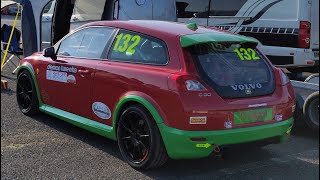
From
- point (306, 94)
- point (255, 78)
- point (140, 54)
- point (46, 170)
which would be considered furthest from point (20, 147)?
point (306, 94)

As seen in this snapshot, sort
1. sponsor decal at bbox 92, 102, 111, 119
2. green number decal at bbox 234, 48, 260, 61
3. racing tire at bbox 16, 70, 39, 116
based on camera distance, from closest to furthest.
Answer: green number decal at bbox 234, 48, 260, 61
sponsor decal at bbox 92, 102, 111, 119
racing tire at bbox 16, 70, 39, 116

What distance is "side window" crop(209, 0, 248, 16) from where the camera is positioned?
8281 mm

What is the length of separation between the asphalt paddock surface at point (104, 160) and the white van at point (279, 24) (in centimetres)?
206

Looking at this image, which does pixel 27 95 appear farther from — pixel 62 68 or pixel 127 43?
pixel 127 43

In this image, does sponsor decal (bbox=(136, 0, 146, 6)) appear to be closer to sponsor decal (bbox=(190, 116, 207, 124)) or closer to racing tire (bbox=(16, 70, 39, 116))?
racing tire (bbox=(16, 70, 39, 116))

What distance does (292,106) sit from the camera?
4.69 meters

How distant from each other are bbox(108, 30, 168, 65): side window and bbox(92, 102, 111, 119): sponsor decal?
523 millimetres

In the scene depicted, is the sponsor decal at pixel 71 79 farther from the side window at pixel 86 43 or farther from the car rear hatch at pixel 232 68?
the car rear hatch at pixel 232 68

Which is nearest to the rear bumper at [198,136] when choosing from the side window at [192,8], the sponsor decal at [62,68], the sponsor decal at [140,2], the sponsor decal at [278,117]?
the sponsor decal at [278,117]

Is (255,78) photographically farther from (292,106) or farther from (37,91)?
(37,91)

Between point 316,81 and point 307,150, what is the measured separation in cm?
128

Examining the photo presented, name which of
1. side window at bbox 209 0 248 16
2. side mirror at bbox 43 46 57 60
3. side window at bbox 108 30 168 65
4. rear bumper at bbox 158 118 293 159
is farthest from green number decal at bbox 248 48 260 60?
side window at bbox 209 0 248 16

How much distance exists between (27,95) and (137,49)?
235cm

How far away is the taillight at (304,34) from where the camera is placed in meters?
7.42
